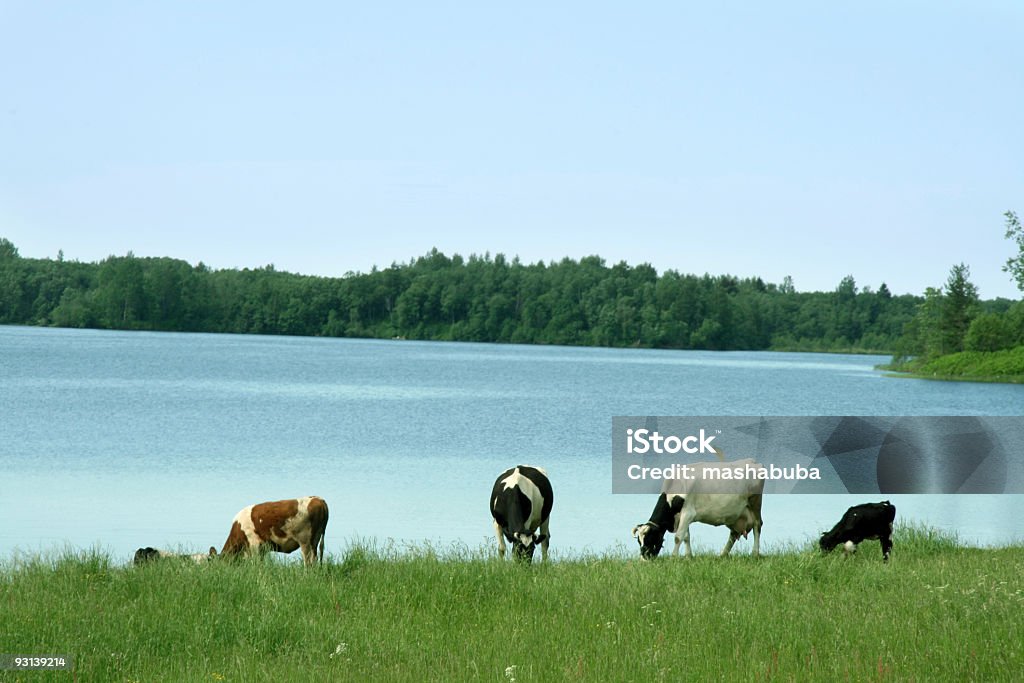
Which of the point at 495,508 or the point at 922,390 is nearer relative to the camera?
the point at 495,508

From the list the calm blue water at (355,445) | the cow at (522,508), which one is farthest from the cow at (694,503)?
the calm blue water at (355,445)

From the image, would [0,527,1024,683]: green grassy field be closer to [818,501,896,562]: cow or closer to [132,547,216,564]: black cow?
[132,547,216,564]: black cow

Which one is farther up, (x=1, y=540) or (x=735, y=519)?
(x=735, y=519)

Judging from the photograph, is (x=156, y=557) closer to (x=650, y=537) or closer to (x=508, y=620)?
(x=508, y=620)

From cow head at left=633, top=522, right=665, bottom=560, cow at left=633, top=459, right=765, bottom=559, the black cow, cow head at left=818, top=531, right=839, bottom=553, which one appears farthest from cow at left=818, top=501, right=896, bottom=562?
the black cow

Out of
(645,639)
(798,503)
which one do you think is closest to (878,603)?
(645,639)

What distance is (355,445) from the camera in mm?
46219

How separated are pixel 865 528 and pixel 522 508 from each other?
16.2 ft

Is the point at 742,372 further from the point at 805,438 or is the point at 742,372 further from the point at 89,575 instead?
the point at 89,575

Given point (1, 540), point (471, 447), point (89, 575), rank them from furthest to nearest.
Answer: point (471, 447) < point (1, 540) < point (89, 575)

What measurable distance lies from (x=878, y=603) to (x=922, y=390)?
95914mm

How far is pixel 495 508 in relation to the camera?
15.7 m

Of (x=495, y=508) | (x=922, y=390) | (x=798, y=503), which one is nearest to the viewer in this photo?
(x=495, y=508)

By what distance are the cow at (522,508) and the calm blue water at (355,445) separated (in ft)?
6.30
